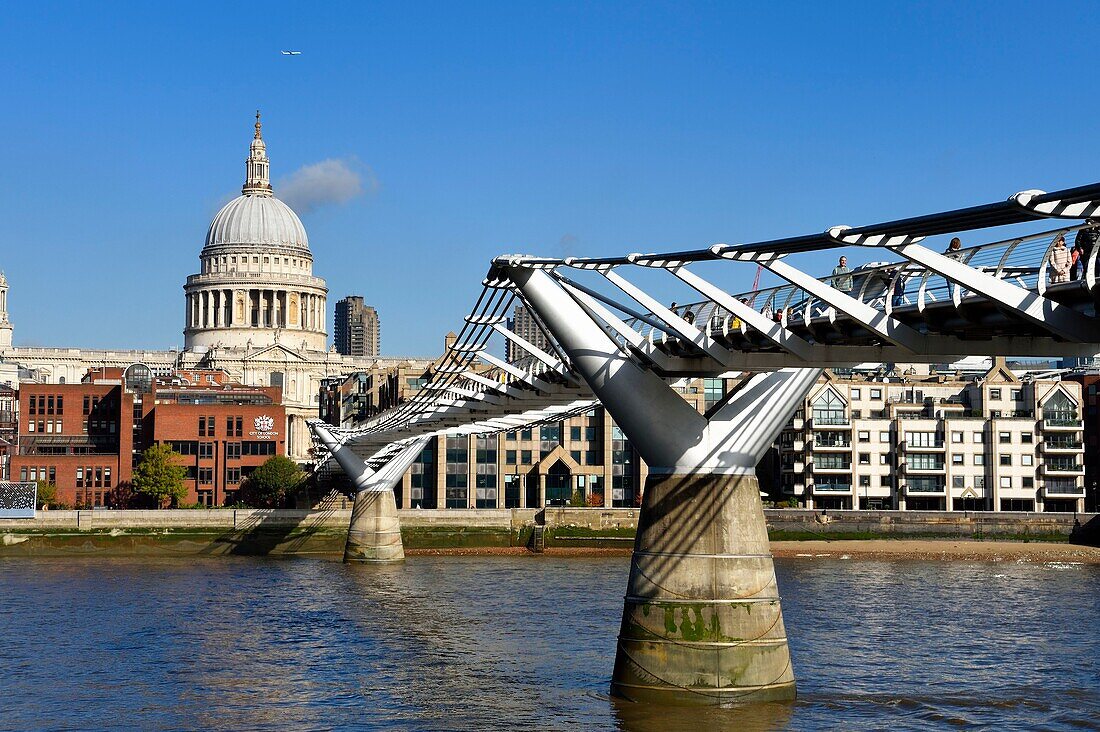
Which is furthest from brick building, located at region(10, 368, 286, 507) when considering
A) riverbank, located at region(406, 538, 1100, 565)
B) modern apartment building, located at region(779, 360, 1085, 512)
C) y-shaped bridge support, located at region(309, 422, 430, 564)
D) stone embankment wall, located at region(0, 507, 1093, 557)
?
modern apartment building, located at region(779, 360, 1085, 512)

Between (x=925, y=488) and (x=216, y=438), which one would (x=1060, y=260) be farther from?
(x=216, y=438)

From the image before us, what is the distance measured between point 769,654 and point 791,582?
3502cm

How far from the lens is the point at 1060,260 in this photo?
22266mm

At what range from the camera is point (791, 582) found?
6694 centimetres

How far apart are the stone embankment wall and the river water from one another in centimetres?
1744

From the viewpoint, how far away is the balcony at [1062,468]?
331 feet

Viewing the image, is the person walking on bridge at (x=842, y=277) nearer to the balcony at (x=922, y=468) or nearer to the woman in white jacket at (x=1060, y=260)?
the woman in white jacket at (x=1060, y=260)

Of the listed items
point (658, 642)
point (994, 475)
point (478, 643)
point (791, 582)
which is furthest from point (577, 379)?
point (994, 475)

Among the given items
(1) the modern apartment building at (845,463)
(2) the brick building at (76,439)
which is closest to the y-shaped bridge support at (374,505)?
(1) the modern apartment building at (845,463)

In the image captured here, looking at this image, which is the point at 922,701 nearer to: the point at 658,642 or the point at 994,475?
the point at 658,642

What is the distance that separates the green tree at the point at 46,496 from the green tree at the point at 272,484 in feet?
39.8

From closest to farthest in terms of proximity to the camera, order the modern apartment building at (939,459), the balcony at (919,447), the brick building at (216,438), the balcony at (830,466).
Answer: the balcony at (830,466)
the modern apartment building at (939,459)
the balcony at (919,447)
the brick building at (216,438)

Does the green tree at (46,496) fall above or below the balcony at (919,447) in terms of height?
below

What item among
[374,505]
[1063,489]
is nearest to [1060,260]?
[374,505]
